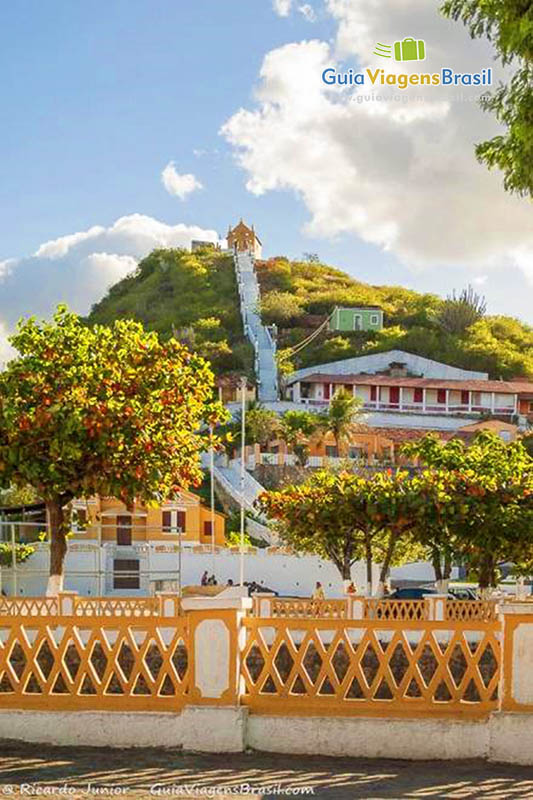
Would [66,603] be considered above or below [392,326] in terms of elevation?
below

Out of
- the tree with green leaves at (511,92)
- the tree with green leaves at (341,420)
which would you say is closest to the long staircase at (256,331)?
the tree with green leaves at (341,420)

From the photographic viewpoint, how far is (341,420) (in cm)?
5728

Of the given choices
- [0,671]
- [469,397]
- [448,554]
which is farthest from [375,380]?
[0,671]

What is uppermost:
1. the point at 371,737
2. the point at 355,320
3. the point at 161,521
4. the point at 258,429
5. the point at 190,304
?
the point at 190,304

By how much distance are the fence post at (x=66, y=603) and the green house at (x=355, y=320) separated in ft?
266

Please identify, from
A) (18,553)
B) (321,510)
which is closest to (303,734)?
(321,510)

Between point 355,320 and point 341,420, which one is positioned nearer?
point 341,420

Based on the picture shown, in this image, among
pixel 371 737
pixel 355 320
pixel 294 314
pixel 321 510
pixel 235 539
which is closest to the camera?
pixel 371 737

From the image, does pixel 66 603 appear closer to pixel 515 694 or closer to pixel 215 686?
pixel 215 686

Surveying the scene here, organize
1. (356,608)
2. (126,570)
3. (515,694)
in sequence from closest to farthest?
(515,694), (356,608), (126,570)

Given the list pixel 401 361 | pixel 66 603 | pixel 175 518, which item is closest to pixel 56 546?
pixel 66 603

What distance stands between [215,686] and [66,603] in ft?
23.2

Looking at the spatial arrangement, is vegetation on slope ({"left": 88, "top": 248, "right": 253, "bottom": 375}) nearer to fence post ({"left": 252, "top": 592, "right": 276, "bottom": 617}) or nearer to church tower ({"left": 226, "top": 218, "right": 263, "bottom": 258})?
church tower ({"left": 226, "top": 218, "right": 263, "bottom": 258})

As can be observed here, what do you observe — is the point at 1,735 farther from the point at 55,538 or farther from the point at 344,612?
the point at 344,612
